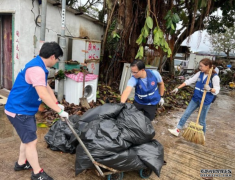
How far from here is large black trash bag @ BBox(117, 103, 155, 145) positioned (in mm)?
2330

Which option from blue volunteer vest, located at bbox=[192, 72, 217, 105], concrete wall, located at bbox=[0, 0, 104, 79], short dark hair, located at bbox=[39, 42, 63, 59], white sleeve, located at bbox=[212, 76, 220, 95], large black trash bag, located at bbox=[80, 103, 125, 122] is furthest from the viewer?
concrete wall, located at bbox=[0, 0, 104, 79]

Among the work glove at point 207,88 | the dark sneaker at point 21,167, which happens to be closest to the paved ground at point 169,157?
the dark sneaker at point 21,167

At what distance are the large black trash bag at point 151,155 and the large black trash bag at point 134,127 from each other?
76mm

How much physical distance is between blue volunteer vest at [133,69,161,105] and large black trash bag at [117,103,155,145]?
0.63 m

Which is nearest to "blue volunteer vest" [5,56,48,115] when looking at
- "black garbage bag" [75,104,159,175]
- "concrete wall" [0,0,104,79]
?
"black garbage bag" [75,104,159,175]

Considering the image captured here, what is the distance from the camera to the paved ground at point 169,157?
2563 millimetres

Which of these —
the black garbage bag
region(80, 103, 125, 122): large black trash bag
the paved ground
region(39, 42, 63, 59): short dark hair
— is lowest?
the paved ground

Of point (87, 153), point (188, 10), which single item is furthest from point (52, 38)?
point (188, 10)

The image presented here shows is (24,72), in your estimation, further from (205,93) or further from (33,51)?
(33,51)

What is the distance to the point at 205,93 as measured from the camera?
3.50m

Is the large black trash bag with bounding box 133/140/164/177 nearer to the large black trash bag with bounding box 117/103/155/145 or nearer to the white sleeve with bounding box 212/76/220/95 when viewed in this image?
the large black trash bag with bounding box 117/103/155/145

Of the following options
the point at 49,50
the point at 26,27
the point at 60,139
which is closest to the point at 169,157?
the point at 60,139

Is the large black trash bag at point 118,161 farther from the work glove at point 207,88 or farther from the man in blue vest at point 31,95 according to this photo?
the work glove at point 207,88

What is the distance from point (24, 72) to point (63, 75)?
2813 millimetres
